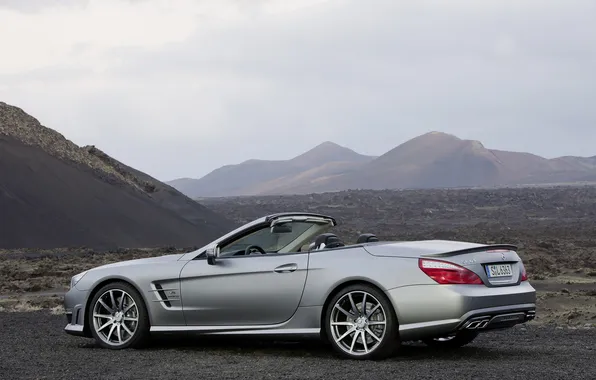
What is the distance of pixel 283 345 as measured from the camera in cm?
1068

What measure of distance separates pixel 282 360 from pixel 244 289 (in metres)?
0.86

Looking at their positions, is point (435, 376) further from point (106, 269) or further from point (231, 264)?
point (106, 269)

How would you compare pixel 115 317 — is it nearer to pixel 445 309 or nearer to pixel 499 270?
pixel 445 309

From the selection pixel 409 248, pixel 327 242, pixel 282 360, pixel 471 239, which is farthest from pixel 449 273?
pixel 471 239

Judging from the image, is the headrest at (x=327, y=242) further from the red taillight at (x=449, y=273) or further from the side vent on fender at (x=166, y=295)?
the side vent on fender at (x=166, y=295)

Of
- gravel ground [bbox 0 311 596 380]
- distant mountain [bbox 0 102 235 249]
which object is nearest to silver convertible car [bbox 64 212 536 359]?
gravel ground [bbox 0 311 596 380]

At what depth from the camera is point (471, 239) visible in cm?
5212

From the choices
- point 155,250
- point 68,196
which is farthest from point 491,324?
point 68,196

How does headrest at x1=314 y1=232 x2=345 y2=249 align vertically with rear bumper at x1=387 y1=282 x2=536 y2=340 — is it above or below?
above

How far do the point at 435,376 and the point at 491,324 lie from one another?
117cm

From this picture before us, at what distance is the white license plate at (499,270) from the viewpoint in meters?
9.19

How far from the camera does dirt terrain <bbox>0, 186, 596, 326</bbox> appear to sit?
20.1 m

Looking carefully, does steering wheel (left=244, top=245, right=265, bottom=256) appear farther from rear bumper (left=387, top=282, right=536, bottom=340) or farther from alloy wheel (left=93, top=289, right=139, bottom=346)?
rear bumper (left=387, top=282, right=536, bottom=340)

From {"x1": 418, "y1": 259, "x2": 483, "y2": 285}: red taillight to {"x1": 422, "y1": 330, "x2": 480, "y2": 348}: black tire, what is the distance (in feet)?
4.11
